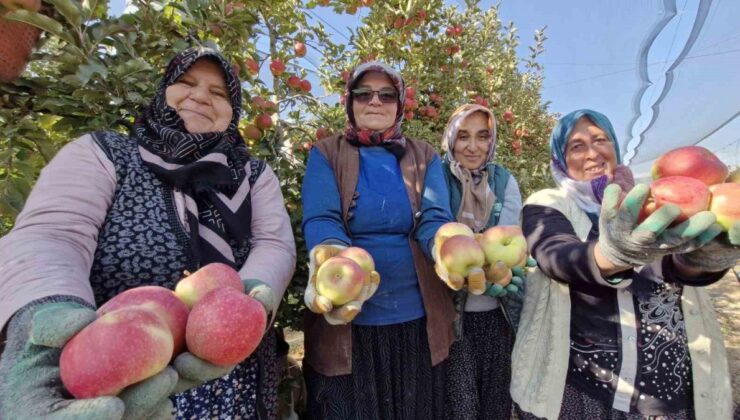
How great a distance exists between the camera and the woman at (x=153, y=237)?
62cm

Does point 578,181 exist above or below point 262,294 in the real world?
above

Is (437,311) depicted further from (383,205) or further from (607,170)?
(607,170)

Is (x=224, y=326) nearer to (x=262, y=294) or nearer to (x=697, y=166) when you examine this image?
(x=262, y=294)

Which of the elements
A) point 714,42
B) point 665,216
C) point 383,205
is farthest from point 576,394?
point 714,42

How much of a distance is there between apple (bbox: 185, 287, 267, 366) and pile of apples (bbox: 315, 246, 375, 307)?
0.28 m

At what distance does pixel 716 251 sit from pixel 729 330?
13.2 ft

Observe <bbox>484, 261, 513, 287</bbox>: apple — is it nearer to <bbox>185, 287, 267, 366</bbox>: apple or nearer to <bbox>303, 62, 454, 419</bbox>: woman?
<bbox>303, 62, 454, 419</bbox>: woman

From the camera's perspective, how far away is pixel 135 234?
94 cm

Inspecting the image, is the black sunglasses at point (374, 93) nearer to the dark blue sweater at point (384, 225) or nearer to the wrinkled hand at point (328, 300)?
the dark blue sweater at point (384, 225)

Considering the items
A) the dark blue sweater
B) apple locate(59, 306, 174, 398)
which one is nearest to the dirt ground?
the dark blue sweater

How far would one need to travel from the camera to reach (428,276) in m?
1.37

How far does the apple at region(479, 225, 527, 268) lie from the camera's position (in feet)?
3.98

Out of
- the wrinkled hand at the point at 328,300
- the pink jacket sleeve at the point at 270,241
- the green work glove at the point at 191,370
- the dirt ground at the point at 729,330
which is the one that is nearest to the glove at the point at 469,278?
the wrinkled hand at the point at 328,300

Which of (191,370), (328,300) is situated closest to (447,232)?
(328,300)
